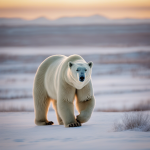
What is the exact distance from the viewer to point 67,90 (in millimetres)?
5590

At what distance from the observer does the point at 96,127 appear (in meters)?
5.66

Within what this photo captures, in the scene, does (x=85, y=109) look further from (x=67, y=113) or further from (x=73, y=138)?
(x=73, y=138)

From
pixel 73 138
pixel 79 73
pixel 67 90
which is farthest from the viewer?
pixel 67 90

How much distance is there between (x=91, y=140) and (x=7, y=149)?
3.73 feet

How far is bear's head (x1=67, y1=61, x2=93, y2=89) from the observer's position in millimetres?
5075

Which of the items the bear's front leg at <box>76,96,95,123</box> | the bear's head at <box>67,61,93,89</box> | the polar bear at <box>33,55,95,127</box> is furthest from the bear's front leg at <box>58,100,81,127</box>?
the bear's head at <box>67,61,93,89</box>

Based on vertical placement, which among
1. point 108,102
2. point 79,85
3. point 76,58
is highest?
point 76,58

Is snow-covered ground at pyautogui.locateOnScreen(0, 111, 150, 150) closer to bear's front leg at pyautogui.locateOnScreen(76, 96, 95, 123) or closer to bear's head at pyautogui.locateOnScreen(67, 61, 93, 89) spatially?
bear's front leg at pyautogui.locateOnScreen(76, 96, 95, 123)

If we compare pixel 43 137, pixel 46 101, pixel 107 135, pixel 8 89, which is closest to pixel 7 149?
pixel 43 137

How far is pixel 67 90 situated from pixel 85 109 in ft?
1.45

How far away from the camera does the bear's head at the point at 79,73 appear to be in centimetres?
507

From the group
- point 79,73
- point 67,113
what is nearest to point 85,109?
point 67,113

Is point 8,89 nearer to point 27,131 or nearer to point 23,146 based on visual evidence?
point 27,131

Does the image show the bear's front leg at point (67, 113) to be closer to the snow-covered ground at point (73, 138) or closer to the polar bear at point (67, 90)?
the polar bear at point (67, 90)
